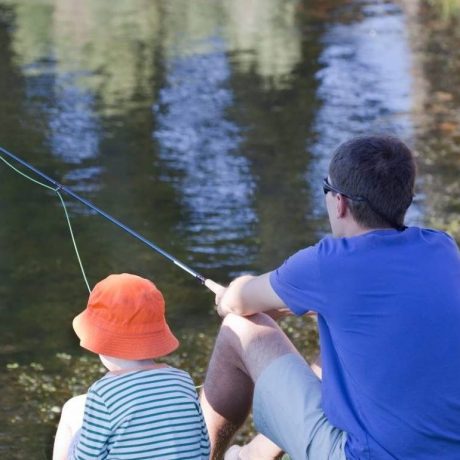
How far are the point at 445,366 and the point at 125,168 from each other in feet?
14.6

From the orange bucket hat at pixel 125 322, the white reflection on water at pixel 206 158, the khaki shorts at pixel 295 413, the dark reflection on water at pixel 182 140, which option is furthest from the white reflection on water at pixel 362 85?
the orange bucket hat at pixel 125 322

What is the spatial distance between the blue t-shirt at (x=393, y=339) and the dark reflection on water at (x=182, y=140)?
4.45 ft

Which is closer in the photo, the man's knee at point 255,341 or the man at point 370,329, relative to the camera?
the man at point 370,329

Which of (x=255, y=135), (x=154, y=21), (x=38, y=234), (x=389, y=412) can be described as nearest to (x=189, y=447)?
(x=389, y=412)

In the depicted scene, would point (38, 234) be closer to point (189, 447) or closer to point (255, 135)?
point (255, 135)

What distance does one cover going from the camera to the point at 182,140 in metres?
7.38

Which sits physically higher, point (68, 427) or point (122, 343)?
point (122, 343)

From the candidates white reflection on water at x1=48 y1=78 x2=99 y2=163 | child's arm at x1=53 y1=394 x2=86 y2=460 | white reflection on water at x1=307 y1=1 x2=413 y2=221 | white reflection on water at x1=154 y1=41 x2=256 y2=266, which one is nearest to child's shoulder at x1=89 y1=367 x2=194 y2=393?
child's arm at x1=53 y1=394 x2=86 y2=460

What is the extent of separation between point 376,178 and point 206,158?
4510 millimetres

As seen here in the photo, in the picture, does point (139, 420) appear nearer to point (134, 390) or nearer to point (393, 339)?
point (134, 390)

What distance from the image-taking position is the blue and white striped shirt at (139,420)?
238 centimetres

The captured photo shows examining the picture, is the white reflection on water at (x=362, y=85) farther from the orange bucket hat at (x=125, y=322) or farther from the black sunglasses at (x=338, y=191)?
the orange bucket hat at (x=125, y=322)

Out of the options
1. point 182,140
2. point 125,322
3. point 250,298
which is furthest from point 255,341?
point 182,140

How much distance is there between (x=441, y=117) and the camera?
26.8 ft
